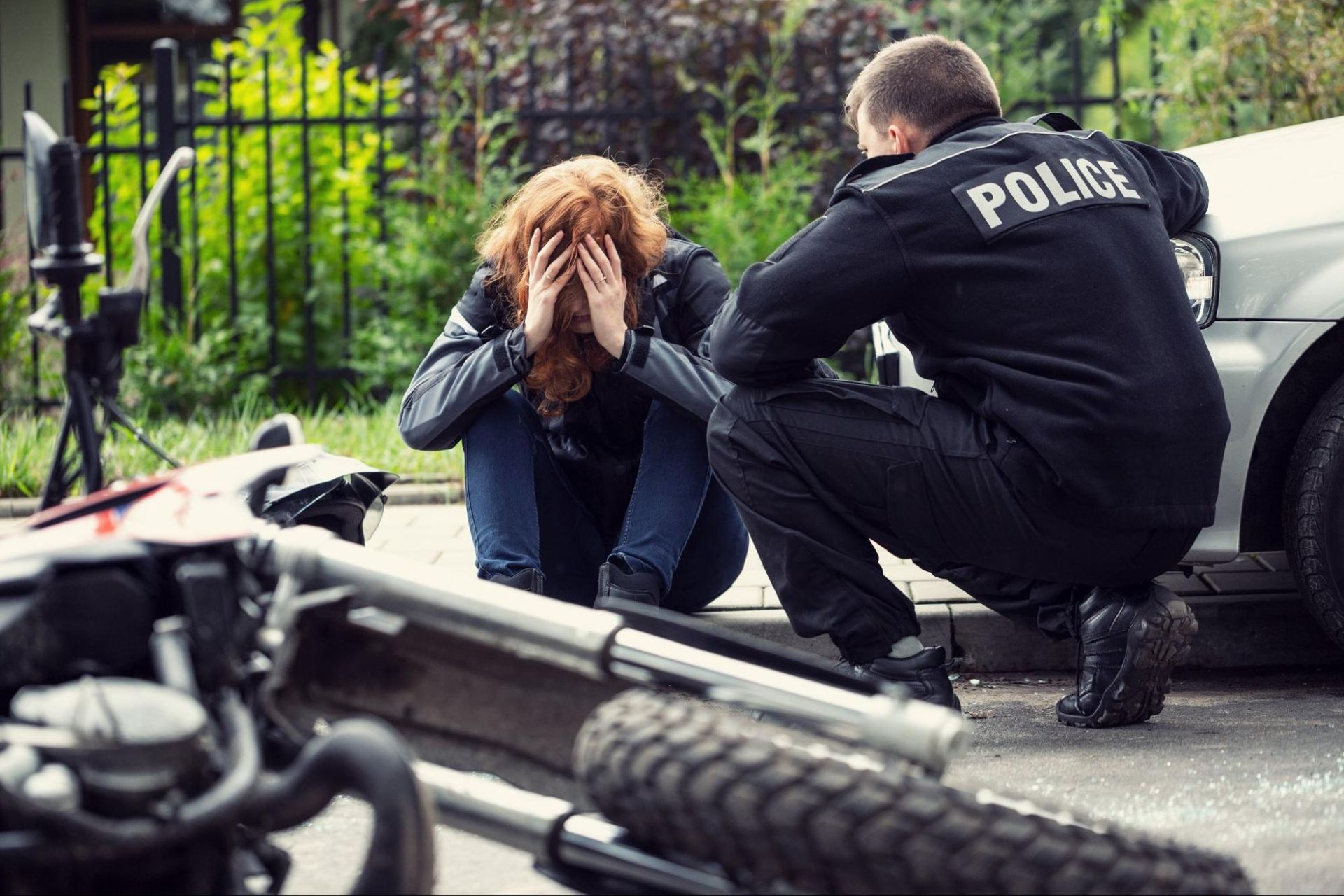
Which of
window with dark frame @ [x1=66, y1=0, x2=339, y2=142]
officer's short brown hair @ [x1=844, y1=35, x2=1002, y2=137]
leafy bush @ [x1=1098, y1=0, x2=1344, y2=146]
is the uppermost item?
window with dark frame @ [x1=66, y1=0, x2=339, y2=142]

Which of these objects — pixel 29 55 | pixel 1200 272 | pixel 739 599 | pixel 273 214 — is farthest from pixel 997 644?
pixel 29 55

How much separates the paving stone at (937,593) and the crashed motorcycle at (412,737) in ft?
6.48

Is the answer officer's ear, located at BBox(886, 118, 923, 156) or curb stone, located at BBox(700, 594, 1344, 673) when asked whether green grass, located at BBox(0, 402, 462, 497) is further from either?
officer's ear, located at BBox(886, 118, 923, 156)

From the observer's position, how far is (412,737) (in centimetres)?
209

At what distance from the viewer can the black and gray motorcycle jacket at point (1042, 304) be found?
9.79ft

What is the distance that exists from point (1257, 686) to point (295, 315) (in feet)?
16.7

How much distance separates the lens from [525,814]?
1891mm

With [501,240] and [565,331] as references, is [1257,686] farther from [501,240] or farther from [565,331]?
[501,240]

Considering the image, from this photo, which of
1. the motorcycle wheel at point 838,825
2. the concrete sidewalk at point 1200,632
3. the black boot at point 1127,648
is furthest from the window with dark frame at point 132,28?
the motorcycle wheel at point 838,825

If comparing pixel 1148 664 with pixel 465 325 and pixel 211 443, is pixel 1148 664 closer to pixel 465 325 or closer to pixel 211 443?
pixel 465 325

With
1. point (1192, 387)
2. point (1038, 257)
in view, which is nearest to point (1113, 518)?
point (1192, 387)

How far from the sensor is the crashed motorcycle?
5.49 ft

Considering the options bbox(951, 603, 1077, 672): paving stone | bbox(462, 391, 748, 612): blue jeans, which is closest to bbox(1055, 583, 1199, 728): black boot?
bbox(951, 603, 1077, 672): paving stone

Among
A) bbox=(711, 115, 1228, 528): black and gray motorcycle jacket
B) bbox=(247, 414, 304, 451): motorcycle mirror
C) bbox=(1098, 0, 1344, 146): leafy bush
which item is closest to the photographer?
bbox=(247, 414, 304, 451): motorcycle mirror
